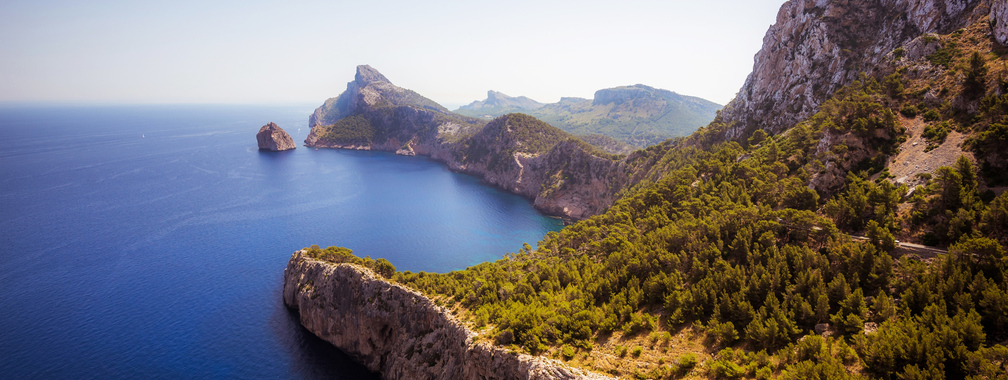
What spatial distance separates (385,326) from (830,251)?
50765mm

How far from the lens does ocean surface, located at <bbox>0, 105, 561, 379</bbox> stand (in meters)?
53.9

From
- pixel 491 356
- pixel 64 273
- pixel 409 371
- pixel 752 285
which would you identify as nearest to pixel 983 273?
pixel 752 285

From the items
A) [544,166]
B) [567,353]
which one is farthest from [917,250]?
[544,166]

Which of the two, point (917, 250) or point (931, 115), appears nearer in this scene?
point (917, 250)

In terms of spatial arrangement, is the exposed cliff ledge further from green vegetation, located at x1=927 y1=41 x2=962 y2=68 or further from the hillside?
green vegetation, located at x1=927 y1=41 x2=962 y2=68

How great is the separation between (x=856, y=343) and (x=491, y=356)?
88.6ft

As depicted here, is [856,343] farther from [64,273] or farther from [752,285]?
[64,273]

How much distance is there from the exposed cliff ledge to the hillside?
2061mm

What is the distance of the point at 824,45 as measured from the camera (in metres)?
67.8

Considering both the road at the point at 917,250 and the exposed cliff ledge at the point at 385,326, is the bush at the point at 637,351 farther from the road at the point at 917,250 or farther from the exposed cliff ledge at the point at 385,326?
the road at the point at 917,250

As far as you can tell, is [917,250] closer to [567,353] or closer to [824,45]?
[567,353]

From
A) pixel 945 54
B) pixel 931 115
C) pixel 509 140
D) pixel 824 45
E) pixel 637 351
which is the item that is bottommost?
pixel 637 351

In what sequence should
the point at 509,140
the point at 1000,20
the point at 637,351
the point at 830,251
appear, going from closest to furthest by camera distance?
the point at 637,351 → the point at 830,251 → the point at 1000,20 → the point at 509,140

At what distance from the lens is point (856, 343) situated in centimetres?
2589
